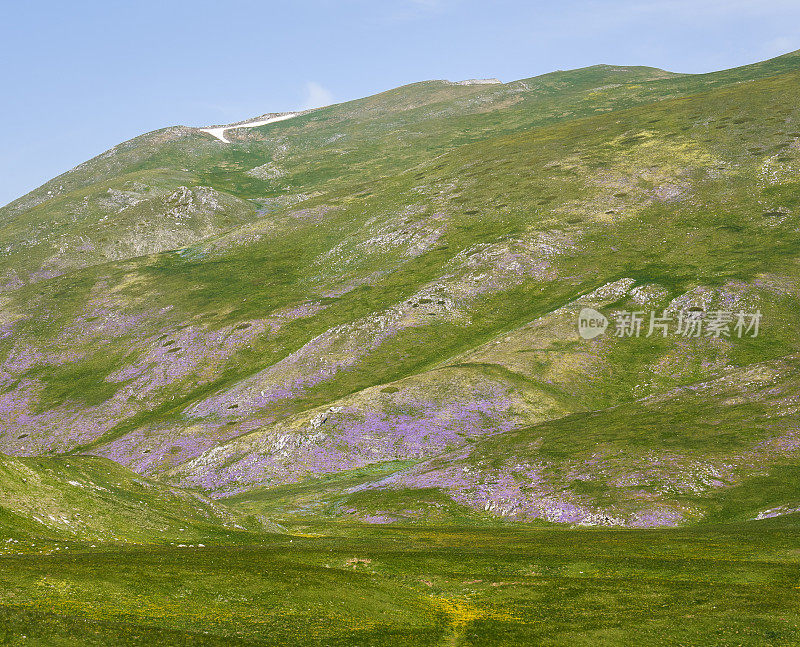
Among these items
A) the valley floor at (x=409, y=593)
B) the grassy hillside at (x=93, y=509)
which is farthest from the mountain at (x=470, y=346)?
the valley floor at (x=409, y=593)

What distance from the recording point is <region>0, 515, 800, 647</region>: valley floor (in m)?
27.7

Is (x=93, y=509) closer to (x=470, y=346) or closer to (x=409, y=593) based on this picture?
(x=409, y=593)

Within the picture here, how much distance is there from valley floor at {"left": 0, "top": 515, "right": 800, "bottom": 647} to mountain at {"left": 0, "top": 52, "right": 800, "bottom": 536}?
1599cm

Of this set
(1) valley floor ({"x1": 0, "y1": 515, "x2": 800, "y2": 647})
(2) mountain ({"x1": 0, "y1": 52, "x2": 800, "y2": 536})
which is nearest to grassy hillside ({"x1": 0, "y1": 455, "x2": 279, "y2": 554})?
(2) mountain ({"x1": 0, "y1": 52, "x2": 800, "y2": 536})

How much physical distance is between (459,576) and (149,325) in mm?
121843

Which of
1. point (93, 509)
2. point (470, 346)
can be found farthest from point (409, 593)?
point (470, 346)

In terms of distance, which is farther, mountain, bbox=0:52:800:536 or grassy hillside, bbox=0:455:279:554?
mountain, bbox=0:52:800:536

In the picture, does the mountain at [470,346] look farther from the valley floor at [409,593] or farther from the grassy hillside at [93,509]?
the valley floor at [409,593]

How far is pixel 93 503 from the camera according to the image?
48.9 metres

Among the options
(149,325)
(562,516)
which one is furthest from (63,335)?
(562,516)

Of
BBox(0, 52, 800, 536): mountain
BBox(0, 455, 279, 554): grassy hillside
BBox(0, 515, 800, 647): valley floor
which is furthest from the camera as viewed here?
BBox(0, 52, 800, 536): mountain

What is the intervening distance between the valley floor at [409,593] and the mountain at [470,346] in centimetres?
1599

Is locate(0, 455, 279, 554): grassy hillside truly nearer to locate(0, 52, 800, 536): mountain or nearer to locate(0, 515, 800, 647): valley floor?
locate(0, 52, 800, 536): mountain

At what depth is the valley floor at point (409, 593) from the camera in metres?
27.7
